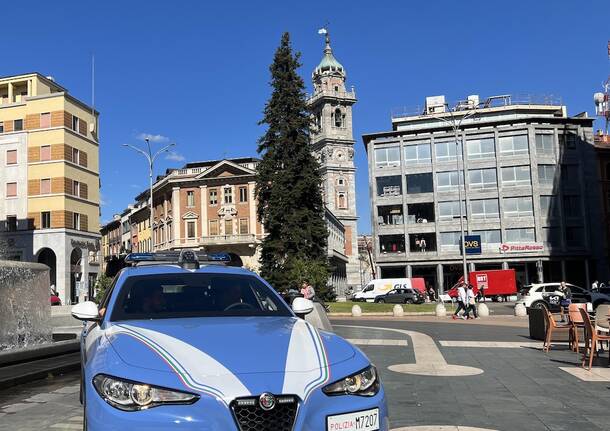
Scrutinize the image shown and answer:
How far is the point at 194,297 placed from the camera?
4.76 m

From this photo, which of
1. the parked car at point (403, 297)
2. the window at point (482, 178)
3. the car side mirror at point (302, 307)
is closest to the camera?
the car side mirror at point (302, 307)

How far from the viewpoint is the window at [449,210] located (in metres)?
68.0

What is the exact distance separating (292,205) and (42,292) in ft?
112

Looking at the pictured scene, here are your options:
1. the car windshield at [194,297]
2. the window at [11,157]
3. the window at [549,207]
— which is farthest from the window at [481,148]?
the car windshield at [194,297]

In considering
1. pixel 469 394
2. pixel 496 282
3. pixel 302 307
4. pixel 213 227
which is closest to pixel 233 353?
pixel 302 307

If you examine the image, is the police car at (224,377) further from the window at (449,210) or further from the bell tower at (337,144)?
the bell tower at (337,144)

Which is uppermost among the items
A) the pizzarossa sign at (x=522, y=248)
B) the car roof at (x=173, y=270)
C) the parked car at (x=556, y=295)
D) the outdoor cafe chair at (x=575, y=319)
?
the pizzarossa sign at (x=522, y=248)

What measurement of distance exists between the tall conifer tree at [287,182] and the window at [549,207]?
3180 centimetres

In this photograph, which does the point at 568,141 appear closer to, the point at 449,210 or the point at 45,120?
the point at 449,210

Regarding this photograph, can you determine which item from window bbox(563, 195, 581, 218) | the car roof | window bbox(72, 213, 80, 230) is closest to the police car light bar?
the car roof

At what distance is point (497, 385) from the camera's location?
8.16 metres

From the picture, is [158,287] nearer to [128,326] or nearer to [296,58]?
[128,326]

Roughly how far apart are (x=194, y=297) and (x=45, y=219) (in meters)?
52.0

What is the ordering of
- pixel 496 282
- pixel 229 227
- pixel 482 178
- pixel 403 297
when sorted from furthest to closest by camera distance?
pixel 229 227, pixel 482 178, pixel 496 282, pixel 403 297
